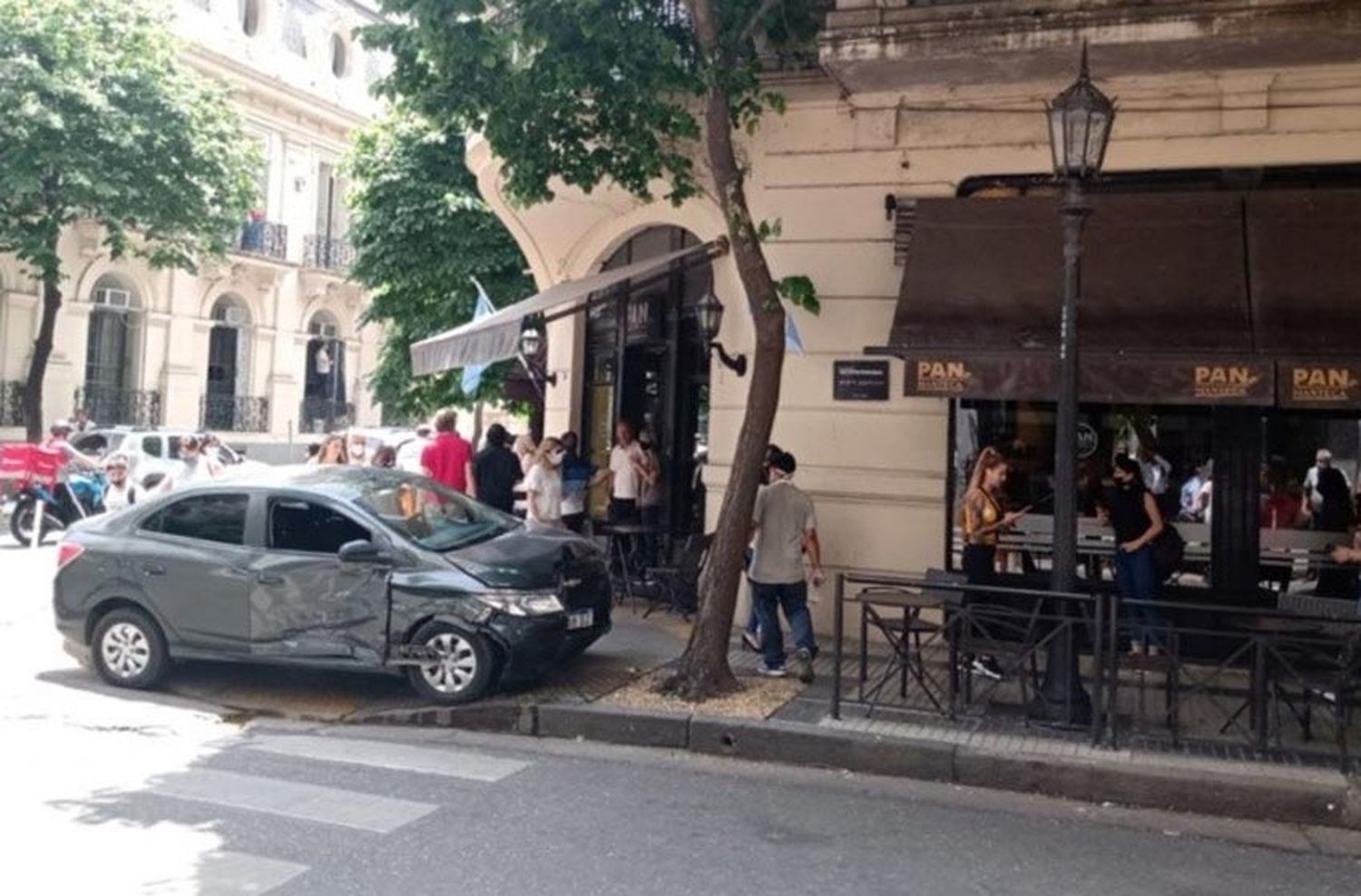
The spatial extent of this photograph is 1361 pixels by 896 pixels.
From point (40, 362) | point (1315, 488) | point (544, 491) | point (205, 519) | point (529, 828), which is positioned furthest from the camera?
point (40, 362)

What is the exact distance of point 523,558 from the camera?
8.34 meters

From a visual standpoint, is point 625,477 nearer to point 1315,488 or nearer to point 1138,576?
point 1138,576

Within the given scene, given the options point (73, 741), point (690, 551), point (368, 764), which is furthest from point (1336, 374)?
point (73, 741)

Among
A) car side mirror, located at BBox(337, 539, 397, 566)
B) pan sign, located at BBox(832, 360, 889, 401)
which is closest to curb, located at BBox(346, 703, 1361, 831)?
car side mirror, located at BBox(337, 539, 397, 566)

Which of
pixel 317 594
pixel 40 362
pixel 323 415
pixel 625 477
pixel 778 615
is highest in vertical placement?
pixel 40 362

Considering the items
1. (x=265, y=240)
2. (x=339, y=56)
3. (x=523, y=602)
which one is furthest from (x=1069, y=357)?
(x=339, y=56)

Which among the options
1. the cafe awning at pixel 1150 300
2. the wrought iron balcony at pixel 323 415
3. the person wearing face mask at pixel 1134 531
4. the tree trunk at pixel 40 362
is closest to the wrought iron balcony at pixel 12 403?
the tree trunk at pixel 40 362

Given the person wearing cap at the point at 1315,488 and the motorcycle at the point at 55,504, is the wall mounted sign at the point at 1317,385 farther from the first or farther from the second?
the motorcycle at the point at 55,504

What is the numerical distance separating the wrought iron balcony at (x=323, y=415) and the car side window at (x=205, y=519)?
82.8 feet

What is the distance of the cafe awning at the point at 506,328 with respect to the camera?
11172mm

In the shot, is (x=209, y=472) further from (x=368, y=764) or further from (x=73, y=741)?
(x=368, y=764)

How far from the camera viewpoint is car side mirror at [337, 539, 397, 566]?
7.84 metres

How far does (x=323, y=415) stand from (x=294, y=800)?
29197 mm

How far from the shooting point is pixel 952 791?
662 cm
